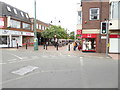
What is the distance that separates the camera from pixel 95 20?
611 inches

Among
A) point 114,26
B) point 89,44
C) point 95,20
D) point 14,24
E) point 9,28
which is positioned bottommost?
point 89,44

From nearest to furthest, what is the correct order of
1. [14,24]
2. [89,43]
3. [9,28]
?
[89,43] < [9,28] < [14,24]

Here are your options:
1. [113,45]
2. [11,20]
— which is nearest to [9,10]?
[11,20]

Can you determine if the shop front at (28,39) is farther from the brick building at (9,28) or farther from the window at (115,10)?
the window at (115,10)

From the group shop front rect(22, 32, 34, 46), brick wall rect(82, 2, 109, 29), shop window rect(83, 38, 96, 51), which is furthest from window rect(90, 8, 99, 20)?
shop front rect(22, 32, 34, 46)

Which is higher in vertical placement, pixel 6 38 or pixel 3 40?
pixel 6 38

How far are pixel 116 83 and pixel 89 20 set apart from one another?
12265mm

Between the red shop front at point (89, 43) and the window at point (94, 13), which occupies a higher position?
the window at point (94, 13)

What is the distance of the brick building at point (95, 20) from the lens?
1540 cm

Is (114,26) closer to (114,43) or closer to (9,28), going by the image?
(114,43)

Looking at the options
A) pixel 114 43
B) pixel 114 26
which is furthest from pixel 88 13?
pixel 114 43

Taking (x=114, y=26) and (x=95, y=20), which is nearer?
(x=114, y=26)

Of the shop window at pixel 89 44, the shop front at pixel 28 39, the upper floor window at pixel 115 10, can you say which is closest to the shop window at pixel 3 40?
the shop front at pixel 28 39

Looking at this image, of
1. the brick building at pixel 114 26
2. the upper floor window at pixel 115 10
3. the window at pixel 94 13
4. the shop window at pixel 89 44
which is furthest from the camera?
the shop window at pixel 89 44
